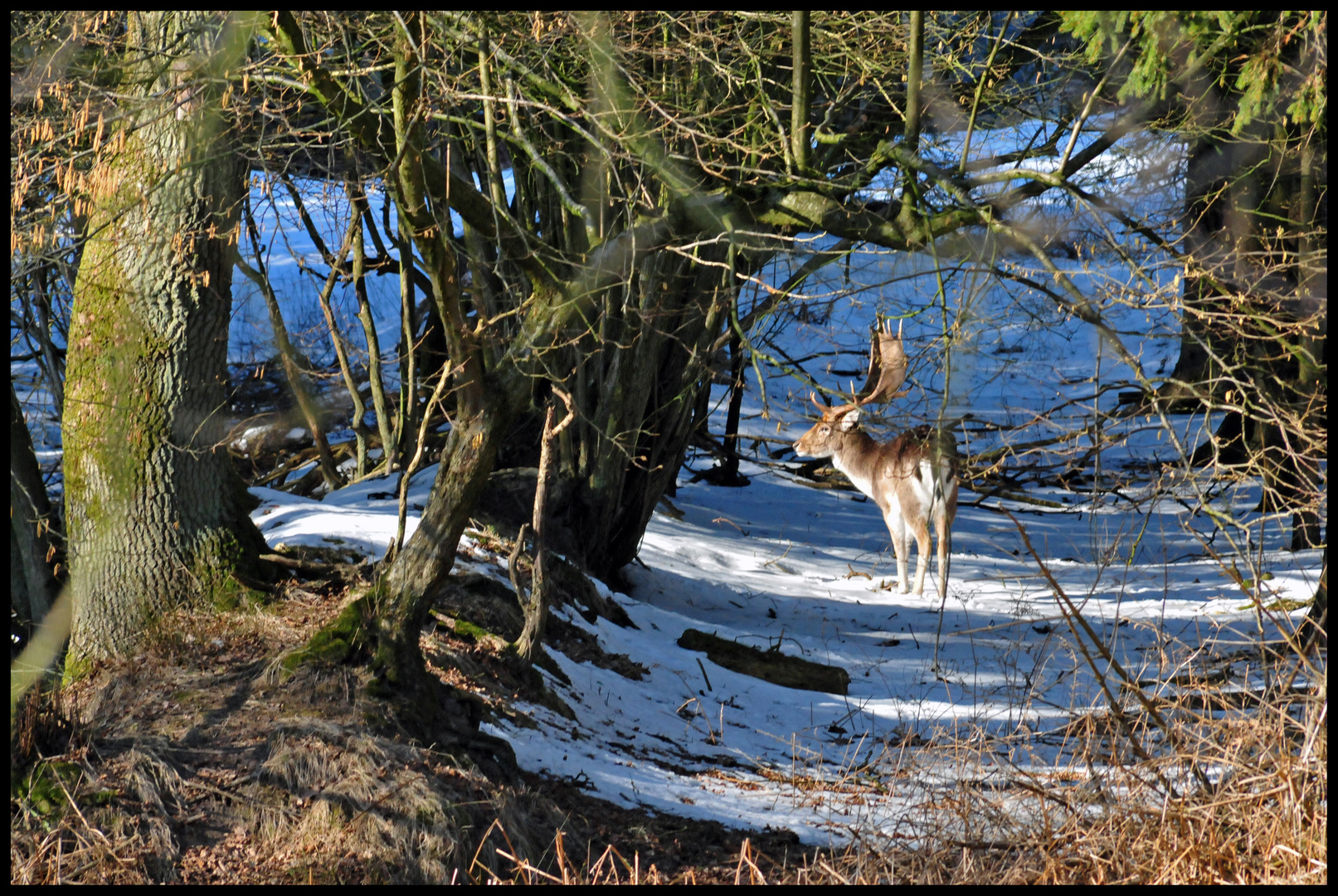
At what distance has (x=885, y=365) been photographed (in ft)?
22.5

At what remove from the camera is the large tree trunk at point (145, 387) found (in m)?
5.41

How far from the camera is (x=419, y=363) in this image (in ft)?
32.9

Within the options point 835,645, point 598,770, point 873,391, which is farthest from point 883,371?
point 835,645

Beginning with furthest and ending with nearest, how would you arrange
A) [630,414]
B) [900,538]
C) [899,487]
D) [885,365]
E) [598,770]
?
[900,538], [899,487], [630,414], [885,365], [598,770]

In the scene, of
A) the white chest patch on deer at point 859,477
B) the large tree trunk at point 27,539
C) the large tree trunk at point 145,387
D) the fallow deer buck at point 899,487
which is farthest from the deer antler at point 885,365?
the large tree trunk at point 27,539

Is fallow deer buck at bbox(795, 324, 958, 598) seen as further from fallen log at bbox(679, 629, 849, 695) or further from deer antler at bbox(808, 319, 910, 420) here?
fallen log at bbox(679, 629, 849, 695)

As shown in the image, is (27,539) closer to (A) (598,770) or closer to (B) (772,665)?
(A) (598,770)

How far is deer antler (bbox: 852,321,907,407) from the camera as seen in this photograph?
226 inches

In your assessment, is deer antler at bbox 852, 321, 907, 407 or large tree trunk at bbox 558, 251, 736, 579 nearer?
deer antler at bbox 852, 321, 907, 407

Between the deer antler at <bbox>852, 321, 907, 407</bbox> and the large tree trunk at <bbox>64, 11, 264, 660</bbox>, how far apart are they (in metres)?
3.60

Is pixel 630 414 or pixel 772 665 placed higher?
pixel 630 414

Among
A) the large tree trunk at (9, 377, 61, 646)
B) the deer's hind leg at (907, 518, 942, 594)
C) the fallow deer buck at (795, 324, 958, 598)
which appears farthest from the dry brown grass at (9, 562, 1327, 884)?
the deer's hind leg at (907, 518, 942, 594)

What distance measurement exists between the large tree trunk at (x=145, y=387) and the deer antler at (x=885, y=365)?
360 centimetres

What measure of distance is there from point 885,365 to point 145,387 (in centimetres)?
452
